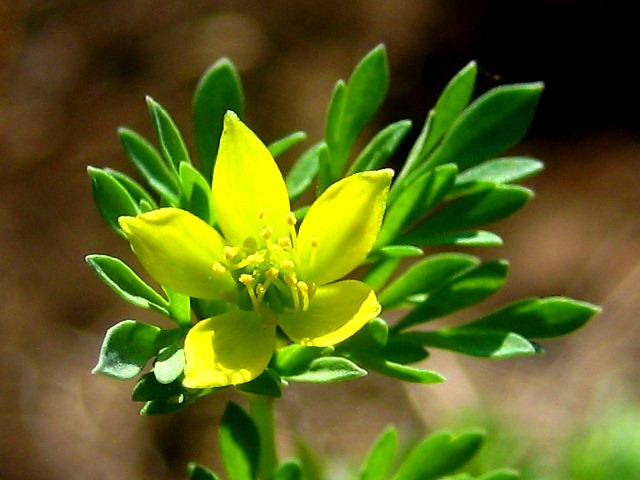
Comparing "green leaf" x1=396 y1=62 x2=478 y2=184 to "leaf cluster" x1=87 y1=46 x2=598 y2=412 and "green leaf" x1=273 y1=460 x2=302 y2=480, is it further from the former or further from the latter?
"green leaf" x1=273 y1=460 x2=302 y2=480

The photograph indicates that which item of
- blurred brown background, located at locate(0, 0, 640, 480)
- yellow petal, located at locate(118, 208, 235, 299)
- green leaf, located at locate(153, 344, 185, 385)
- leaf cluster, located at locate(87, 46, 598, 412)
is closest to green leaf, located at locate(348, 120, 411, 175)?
leaf cluster, located at locate(87, 46, 598, 412)

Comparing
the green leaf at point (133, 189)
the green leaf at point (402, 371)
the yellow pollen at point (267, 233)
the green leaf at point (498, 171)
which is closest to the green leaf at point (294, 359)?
the green leaf at point (402, 371)

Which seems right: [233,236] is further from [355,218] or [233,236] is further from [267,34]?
[267,34]

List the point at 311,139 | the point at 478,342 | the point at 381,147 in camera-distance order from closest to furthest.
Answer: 1. the point at 478,342
2. the point at 381,147
3. the point at 311,139

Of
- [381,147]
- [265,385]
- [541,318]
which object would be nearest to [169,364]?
[265,385]

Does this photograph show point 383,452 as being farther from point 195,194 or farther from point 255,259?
point 195,194

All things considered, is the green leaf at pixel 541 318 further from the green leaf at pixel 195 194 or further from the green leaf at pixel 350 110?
the green leaf at pixel 195 194

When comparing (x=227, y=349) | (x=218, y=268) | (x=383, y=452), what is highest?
(x=218, y=268)
